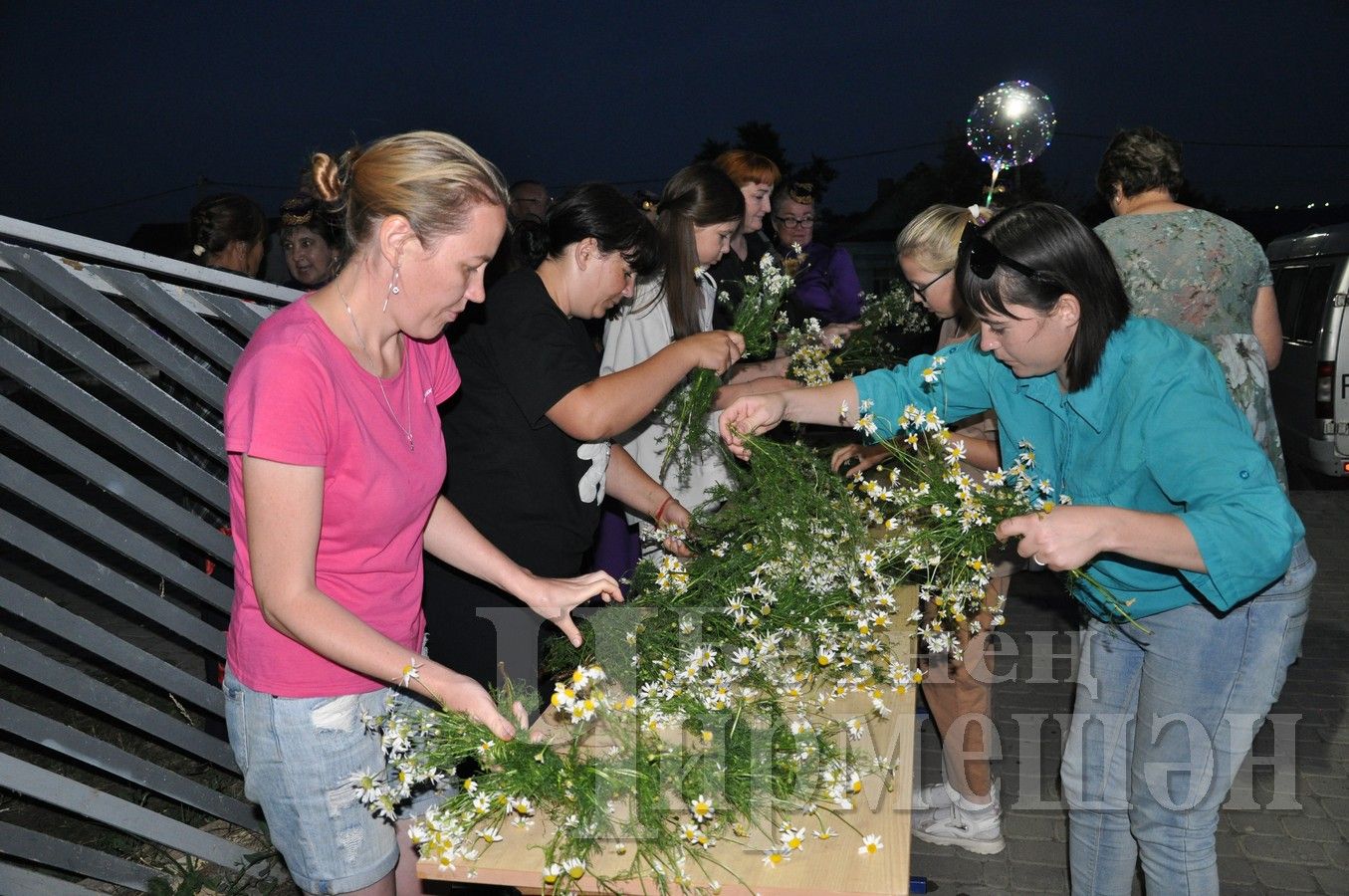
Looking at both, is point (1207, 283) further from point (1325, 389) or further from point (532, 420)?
point (1325, 389)

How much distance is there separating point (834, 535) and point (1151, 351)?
0.89 metres

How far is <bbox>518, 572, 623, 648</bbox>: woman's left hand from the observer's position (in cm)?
222

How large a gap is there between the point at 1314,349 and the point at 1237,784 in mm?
5833

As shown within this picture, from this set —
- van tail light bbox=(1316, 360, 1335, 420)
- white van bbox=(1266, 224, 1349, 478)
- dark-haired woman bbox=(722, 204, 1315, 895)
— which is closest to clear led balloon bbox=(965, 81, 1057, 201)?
dark-haired woman bbox=(722, 204, 1315, 895)

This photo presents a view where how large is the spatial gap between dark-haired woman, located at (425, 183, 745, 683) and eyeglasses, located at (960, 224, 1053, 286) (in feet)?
2.97

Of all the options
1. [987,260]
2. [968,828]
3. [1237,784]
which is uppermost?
[987,260]

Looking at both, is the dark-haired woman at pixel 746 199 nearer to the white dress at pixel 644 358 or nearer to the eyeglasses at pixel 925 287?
the white dress at pixel 644 358

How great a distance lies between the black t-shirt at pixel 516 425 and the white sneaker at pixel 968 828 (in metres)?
2.06

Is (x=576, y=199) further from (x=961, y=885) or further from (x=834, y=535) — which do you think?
(x=961, y=885)

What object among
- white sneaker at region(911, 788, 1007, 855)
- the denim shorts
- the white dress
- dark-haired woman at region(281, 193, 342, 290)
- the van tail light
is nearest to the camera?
the denim shorts

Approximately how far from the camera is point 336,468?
6.19 ft

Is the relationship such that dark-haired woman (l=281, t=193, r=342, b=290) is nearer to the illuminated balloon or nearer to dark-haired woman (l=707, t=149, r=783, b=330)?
dark-haired woman (l=707, t=149, r=783, b=330)

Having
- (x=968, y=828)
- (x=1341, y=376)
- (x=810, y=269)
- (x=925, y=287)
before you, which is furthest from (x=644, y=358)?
(x=1341, y=376)

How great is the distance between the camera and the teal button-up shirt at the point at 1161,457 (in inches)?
Answer: 80.9
